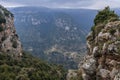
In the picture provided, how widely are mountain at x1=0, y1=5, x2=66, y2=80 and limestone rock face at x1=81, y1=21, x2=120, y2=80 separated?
179ft

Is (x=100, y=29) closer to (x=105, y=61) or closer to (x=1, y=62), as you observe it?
(x=105, y=61)

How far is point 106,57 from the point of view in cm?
4916

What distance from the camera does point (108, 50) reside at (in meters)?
48.0

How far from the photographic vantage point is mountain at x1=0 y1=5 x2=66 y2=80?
355 feet

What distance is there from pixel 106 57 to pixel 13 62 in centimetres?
7899

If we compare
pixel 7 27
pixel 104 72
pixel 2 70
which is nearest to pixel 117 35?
pixel 104 72

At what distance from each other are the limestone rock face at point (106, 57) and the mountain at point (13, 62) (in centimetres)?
5441

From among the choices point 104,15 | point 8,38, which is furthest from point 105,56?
point 8,38

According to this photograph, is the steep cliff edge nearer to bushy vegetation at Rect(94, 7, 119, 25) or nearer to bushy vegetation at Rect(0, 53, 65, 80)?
bushy vegetation at Rect(94, 7, 119, 25)

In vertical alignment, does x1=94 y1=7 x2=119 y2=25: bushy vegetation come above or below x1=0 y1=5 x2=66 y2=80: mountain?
above

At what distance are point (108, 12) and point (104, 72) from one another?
21.3 metres

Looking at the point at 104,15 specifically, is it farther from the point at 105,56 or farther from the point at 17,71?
the point at 17,71

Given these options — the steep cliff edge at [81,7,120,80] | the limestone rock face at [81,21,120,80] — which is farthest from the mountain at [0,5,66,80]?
the limestone rock face at [81,21,120,80]

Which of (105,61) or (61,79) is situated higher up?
Result: (105,61)
